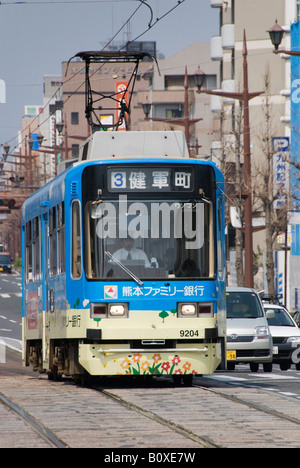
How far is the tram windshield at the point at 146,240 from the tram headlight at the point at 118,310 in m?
0.38

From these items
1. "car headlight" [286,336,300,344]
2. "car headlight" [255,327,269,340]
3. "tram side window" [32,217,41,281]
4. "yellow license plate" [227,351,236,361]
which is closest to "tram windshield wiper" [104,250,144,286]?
"tram side window" [32,217,41,281]

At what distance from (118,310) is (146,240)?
987 millimetres

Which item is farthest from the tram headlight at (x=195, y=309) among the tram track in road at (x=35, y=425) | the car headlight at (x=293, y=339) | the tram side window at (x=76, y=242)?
the car headlight at (x=293, y=339)

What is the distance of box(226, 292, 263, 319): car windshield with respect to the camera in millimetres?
23984

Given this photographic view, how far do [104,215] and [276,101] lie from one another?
60.2 meters

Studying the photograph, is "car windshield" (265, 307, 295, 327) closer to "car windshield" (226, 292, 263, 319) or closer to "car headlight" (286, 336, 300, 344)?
"car headlight" (286, 336, 300, 344)

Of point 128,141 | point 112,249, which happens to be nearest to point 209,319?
point 112,249

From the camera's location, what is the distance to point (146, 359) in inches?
603

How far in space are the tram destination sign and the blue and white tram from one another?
13 millimetres

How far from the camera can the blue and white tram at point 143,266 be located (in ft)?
50.2

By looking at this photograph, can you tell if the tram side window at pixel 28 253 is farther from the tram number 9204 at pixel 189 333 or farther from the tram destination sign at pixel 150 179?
the tram number 9204 at pixel 189 333

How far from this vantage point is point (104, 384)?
55.4ft

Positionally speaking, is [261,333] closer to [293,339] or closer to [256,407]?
[293,339]

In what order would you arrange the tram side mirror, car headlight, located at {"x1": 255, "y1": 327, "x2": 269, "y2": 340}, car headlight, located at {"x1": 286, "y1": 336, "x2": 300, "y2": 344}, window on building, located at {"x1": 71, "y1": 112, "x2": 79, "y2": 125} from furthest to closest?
window on building, located at {"x1": 71, "y1": 112, "x2": 79, "y2": 125} → car headlight, located at {"x1": 286, "y1": 336, "x2": 300, "y2": 344} → car headlight, located at {"x1": 255, "y1": 327, "x2": 269, "y2": 340} → the tram side mirror
